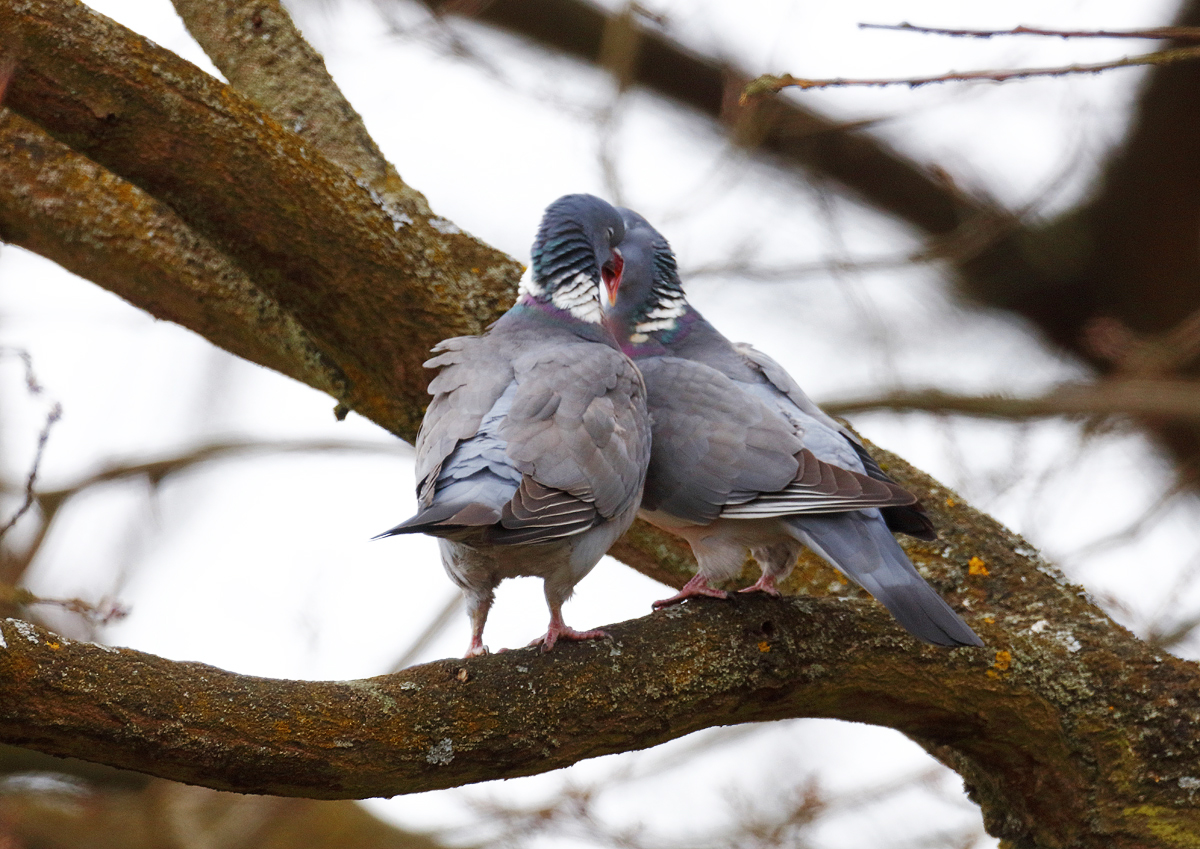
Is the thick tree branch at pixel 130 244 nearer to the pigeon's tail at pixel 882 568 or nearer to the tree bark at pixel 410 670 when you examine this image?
the tree bark at pixel 410 670

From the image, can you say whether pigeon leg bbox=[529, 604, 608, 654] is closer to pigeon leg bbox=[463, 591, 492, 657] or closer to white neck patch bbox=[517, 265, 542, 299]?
pigeon leg bbox=[463, 591, 492, 657]

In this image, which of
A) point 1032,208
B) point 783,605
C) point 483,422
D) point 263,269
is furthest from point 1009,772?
point 1032,208

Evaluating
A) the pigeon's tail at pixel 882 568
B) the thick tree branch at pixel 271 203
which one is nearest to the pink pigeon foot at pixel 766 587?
the pigeon's tail at pixel 882 568

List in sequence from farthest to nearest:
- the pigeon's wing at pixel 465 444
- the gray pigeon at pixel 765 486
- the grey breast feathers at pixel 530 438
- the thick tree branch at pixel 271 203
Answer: the gray pigeon at pixel 765 486 → the thick tree branch at pixel 271 203 → the grey breast feathers at pixel 530 438 → the pigeon's wing at pixel 465 444

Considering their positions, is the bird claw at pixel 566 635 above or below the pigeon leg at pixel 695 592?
below

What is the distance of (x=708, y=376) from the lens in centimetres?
400

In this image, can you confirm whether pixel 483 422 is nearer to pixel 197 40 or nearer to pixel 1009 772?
pixel 1009 772

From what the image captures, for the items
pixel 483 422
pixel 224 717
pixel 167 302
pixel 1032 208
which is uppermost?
pixel 1032 208

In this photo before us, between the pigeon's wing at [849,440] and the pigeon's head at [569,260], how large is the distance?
58 cm

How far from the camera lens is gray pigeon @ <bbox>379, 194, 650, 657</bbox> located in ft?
10.1

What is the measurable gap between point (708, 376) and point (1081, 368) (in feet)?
13.5

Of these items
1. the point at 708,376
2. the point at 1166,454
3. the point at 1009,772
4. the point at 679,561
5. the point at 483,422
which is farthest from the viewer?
the point at 1166,454

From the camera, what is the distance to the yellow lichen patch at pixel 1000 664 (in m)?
3.52

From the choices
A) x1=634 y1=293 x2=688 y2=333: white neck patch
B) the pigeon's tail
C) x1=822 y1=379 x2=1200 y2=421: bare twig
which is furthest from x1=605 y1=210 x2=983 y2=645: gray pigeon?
x1=822 y1=379 x2=1200 y2=421: bare twig
